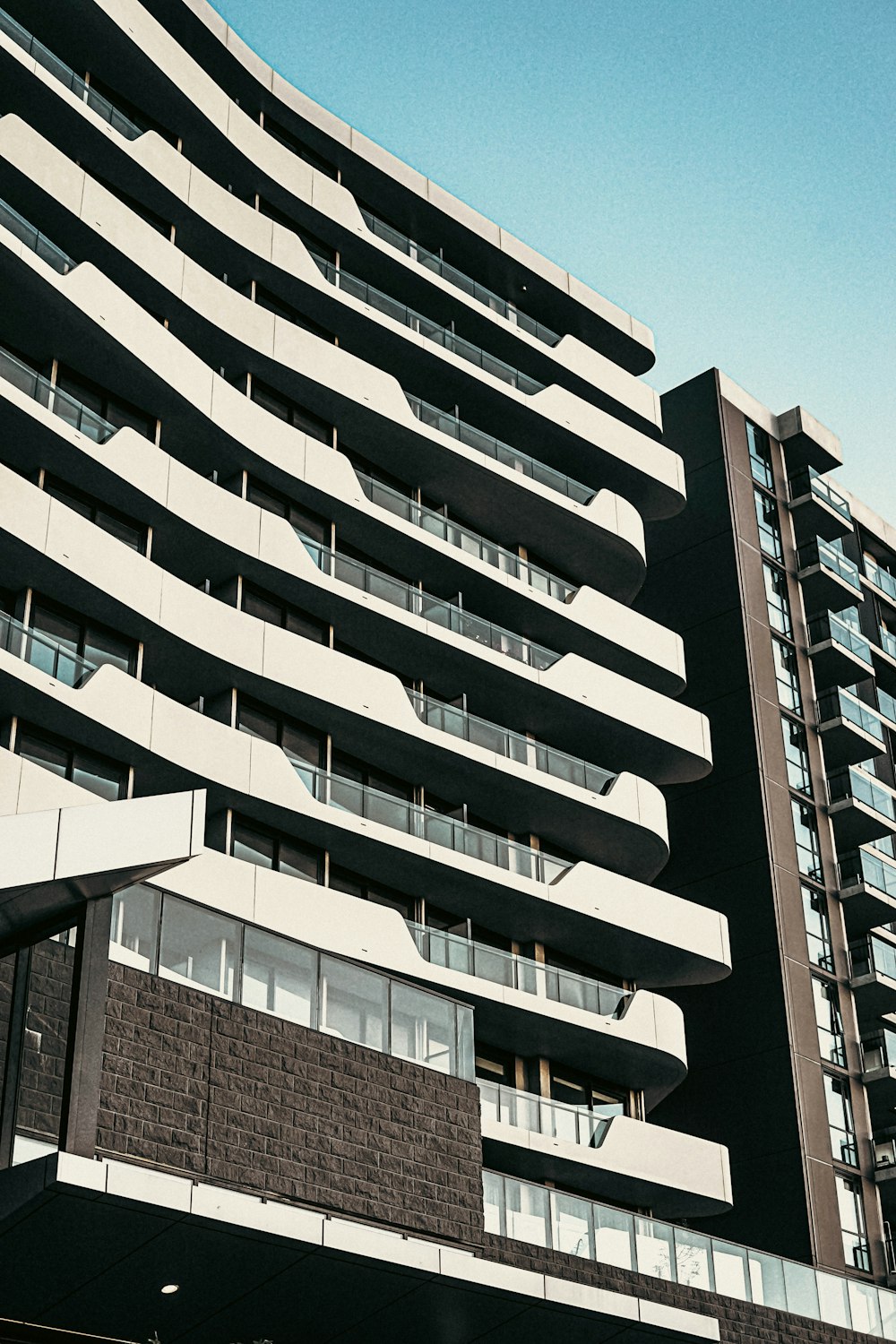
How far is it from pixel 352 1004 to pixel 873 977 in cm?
2467

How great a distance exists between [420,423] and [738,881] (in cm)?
1505

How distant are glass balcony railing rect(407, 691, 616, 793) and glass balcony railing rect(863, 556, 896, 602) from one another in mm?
20029

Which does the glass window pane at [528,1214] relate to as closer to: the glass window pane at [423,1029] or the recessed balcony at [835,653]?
the glass window pane at [423,1029]

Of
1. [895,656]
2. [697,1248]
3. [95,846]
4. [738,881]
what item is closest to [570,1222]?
[697,1248]

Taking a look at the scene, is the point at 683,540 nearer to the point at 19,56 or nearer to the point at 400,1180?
the point at 19,56

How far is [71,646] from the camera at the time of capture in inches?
1197

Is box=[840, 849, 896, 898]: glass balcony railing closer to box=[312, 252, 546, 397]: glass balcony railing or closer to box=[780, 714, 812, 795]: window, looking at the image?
box=[780, 714, 812, 795]: window

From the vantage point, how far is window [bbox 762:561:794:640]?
48719mm

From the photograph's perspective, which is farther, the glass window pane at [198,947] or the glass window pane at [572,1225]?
the glass window pane at [572,1225]

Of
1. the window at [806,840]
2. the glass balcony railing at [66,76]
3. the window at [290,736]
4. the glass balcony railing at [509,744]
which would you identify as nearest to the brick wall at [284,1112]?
the window at [290,736]

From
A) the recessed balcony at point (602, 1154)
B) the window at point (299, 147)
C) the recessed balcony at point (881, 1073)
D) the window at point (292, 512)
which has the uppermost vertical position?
the window at point (299, 147)

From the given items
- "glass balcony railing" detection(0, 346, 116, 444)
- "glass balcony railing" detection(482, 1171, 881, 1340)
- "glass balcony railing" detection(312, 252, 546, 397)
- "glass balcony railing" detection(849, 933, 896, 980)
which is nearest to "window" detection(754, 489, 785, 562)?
"glass balcony railing" detection(312, 252, 546, 397)

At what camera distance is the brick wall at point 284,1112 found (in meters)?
19.7

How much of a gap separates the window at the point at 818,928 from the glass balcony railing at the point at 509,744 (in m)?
7.87
